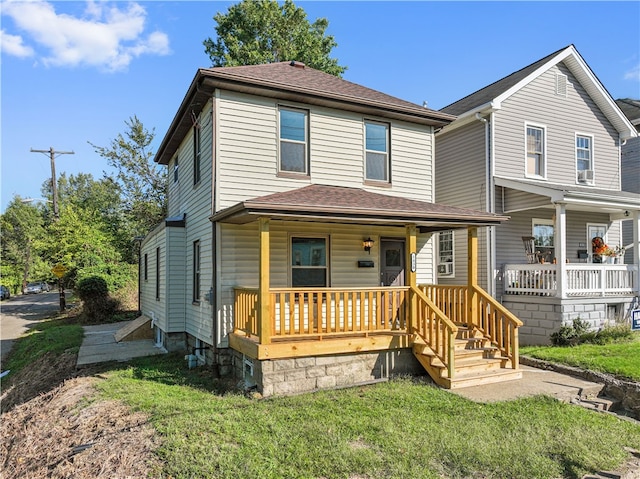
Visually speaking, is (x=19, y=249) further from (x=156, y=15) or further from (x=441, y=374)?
(x=441, y=374)

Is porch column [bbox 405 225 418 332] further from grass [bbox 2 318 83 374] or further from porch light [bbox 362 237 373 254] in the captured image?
grass [bbox 2 318 83 374]

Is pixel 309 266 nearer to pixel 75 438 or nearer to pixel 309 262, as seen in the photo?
pixel 309 262

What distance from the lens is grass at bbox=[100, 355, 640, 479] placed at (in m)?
4.52

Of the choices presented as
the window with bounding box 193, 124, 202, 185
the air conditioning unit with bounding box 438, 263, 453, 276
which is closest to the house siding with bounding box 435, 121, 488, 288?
the air conditioning unit with bounding box 438, 263, 453, 276

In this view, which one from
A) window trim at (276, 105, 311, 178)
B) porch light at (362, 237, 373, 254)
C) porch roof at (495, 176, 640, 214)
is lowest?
porch light at (362, 237, 373, 254)

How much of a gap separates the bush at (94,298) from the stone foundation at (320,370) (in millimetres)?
12965


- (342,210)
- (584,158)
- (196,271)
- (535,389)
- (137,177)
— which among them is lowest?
(535,389)

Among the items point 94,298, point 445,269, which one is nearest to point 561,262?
point 445,269

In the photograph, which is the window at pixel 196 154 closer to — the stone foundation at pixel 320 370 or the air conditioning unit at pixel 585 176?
A: the stone foundation at pixel 320 370

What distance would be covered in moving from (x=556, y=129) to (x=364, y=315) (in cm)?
1047

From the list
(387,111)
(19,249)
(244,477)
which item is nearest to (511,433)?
(244,477)

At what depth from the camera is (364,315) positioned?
7820 millimetres

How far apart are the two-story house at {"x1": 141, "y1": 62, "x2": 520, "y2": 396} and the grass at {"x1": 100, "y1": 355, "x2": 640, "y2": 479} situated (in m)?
0.91

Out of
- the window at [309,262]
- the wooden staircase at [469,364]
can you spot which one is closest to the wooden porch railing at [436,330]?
the wooden staircase at [469,364]
